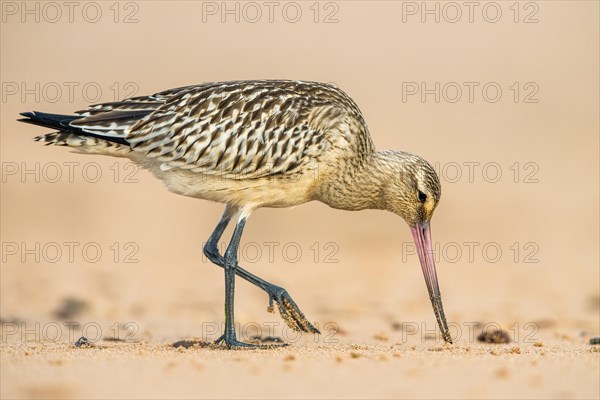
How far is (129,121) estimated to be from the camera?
1123 cm

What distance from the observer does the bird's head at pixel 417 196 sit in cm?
1148

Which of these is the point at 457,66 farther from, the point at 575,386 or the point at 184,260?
the point at 575,386

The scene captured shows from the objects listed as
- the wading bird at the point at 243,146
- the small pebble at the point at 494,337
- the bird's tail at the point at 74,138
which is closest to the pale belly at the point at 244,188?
the wading bird at the point at 243,146

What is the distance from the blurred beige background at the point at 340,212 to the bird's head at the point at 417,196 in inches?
39.5

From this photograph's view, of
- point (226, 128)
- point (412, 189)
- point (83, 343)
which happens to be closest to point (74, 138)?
point (226, 128)

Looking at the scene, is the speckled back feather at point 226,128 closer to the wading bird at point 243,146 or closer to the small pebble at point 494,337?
the wading bird at point 243,146

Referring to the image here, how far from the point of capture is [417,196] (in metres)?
11.5

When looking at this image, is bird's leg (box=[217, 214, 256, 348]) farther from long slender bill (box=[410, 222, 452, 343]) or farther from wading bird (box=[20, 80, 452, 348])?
long slender bill (box=[410, 222, 452, 343])

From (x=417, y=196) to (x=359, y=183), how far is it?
0.66 metres

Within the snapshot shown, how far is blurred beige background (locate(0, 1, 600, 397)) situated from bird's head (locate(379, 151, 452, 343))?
1.00 meters

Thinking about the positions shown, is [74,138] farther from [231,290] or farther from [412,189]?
[412,189]

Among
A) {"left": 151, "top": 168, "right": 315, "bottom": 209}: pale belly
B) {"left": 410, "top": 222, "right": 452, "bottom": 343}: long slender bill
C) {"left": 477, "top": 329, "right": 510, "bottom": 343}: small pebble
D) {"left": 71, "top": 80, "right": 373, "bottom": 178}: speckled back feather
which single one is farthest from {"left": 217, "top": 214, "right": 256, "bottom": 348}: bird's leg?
{"left": 477, "top": 329, "right": 510, "bottom": 343}: small pebble

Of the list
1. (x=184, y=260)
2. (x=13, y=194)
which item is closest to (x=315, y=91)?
(x=184, y=260)

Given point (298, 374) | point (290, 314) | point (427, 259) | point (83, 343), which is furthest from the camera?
point (427, 259)
